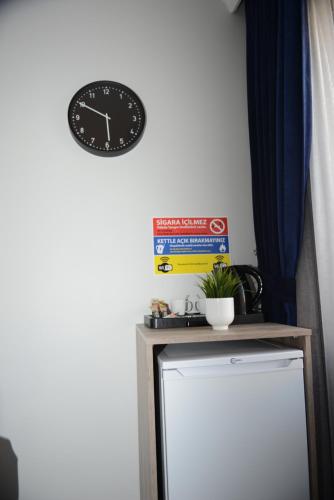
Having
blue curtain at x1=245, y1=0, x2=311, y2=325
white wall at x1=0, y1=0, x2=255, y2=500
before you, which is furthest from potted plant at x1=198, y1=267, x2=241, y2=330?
white wall at x1=0, y1=0, x2=255, y2=500

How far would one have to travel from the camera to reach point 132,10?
1.91m

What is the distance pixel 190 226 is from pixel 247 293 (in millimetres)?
465

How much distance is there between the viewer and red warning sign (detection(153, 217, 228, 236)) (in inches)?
71.7

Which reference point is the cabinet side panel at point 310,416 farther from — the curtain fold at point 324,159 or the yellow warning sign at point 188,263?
the yellow warning sign at point 188,263

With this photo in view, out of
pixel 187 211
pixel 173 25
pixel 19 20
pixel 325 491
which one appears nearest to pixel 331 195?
pixel 187 211

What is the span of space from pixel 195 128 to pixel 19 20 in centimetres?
106

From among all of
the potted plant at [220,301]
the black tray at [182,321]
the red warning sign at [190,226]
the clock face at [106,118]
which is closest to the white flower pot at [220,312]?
the potted plant at [220,301]

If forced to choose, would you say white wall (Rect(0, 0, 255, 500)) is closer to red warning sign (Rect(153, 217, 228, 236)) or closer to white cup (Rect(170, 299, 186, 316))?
red warning sign (Rect(153, 217, 228, 236))

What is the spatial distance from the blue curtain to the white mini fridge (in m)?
0.37

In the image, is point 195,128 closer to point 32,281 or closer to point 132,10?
point 132,10

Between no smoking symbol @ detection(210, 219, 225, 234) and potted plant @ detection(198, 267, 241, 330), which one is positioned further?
no smoking symbol @ detection(210, 219, 225, 234)

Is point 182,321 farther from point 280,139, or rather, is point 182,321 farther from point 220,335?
point 280,139

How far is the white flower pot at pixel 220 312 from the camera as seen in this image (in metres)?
1.37

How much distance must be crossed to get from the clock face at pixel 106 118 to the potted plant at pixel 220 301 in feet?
2.81
